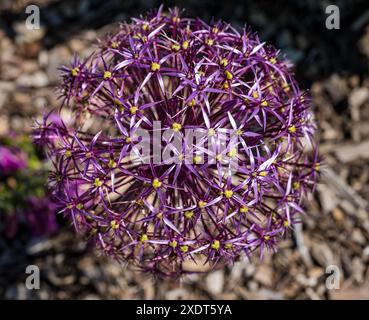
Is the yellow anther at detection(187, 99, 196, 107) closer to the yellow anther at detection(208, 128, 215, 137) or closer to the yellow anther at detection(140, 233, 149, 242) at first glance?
the yellow anther at detection(208, 128, 215, 137)

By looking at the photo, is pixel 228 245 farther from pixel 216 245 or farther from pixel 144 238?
pixel 144 238

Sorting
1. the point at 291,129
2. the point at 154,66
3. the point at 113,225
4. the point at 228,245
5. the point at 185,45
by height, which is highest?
the point at 185,45

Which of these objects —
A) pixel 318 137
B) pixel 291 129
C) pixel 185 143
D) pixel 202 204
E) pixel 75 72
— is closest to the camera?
pixel 185 143

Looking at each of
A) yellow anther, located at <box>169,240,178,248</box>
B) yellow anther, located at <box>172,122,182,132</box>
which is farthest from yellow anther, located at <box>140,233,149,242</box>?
yellow anther, located at <box>172,122,182,132</box>

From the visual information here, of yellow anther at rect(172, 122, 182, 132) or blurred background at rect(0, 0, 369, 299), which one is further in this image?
blurred background at rect(0, 0, 369, 299)

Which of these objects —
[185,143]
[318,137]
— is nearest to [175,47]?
[185,143]

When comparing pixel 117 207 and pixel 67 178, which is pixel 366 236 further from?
pixel 67 178

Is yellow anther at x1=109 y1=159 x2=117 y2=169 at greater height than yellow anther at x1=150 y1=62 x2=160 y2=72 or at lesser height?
lesser
